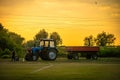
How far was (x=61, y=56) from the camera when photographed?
51000mm

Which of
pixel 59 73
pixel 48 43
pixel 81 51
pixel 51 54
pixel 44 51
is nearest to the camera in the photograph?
pixel 59 73

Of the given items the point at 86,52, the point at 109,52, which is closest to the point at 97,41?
the point at 109,52

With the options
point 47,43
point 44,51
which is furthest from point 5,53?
point 44,51

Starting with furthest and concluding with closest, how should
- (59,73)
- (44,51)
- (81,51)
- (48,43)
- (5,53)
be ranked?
1. (5,53)
2. (81,51)
3. (48,43)
4. (44,51)
5. (59,73)

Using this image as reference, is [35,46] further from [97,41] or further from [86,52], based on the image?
[97,41]

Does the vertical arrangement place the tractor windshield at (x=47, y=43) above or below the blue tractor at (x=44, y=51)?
above

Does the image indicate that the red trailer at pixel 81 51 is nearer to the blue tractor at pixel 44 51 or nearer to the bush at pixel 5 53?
the blue tractor at pixel 44 51

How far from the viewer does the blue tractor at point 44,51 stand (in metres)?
36.5

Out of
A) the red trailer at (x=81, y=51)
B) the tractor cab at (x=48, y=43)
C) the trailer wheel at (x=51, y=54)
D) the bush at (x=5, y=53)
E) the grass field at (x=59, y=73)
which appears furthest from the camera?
the bush at (x=5, y=53)

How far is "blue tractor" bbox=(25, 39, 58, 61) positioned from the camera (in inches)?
1438

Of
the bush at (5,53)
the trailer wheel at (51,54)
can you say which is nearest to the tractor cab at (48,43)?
the trailer wheel at (51,54)

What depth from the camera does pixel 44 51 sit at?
37094 mm

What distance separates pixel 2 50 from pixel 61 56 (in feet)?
26.9

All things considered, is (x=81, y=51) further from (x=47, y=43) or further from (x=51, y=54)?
(x=51, y=54)
